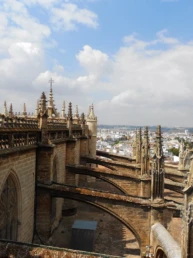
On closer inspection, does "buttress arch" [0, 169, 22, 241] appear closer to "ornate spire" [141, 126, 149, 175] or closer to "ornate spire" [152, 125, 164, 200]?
"ornate spire" [152, 125, 164, 200]

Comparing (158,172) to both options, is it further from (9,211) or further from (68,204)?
(68,204)

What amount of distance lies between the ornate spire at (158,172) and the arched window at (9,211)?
20.9 ft

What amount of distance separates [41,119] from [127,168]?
11.6 metres

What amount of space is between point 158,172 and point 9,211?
7.01 m

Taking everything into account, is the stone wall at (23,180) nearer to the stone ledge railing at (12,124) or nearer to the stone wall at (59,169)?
the stone ledge railing at (12,124)

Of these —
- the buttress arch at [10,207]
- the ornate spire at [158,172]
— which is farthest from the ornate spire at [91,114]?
the buttress arch at [10,207]

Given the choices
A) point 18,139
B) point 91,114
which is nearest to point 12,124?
point 18,139

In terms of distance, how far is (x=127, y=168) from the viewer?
23.2 metres

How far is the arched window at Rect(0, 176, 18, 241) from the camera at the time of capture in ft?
33.4

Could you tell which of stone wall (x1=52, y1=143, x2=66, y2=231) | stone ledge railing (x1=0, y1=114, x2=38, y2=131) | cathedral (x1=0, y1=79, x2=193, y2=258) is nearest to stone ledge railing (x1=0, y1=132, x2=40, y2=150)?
cathedral (x1=0, y1=79, x2=193, y2=258)

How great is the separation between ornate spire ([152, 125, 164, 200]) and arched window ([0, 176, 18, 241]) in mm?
6365

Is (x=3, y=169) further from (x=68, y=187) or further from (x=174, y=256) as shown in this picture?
(x=174, y=256)

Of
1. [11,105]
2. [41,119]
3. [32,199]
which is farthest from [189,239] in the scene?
[11,105]

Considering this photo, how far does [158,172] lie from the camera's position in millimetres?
13484
